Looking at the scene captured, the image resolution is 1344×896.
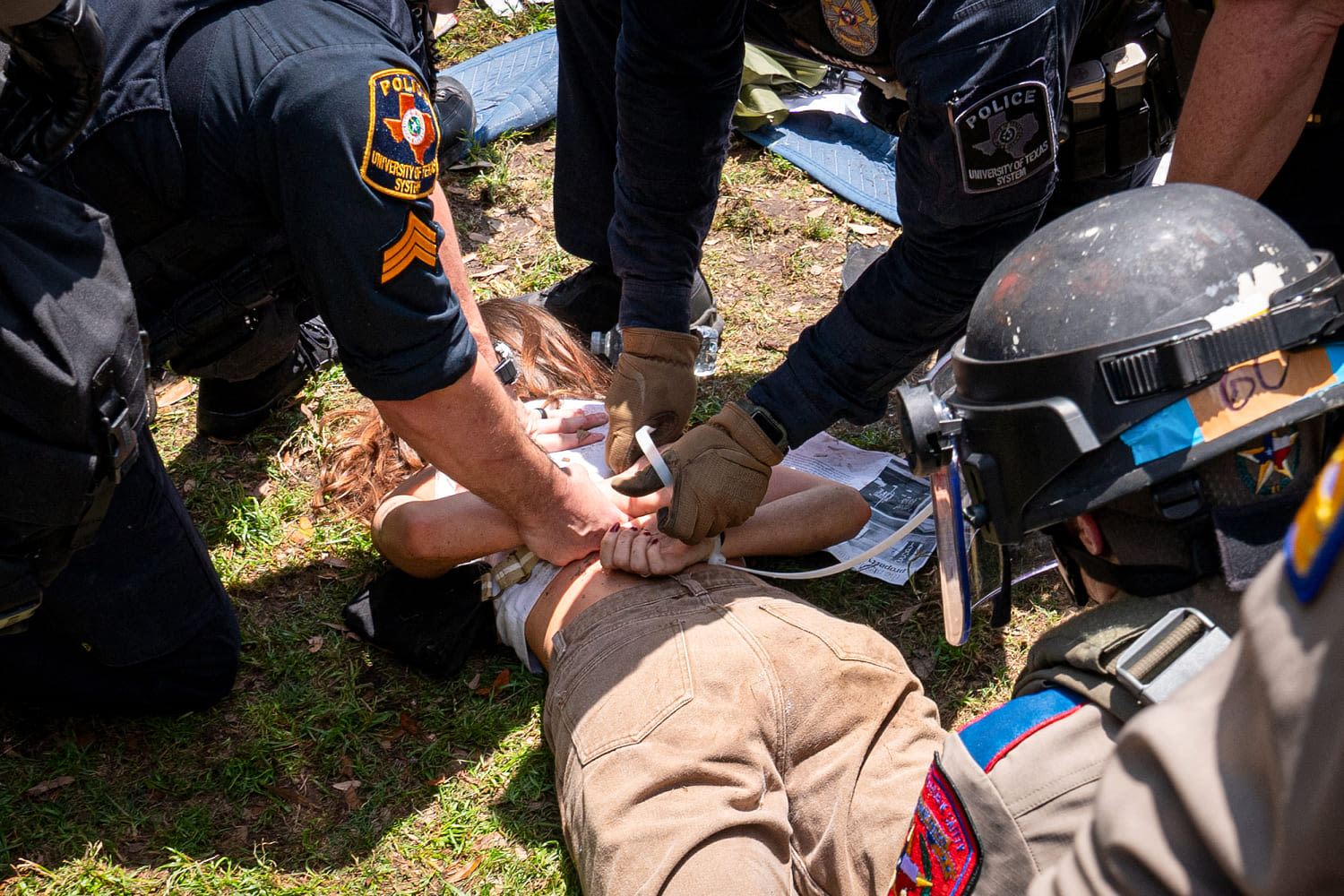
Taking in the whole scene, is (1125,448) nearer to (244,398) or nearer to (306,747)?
(306,747)

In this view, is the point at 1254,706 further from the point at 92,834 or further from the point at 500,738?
the point at 92,834

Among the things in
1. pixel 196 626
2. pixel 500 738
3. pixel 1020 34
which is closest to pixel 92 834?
pixel 196 626

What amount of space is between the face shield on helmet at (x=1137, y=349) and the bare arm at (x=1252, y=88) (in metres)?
0.91

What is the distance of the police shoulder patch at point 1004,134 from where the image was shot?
7.19 feet

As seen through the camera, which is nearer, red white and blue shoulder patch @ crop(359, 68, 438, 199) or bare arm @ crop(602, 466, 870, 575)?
red white and blue shoulder patch @ crop(359, 68, 438, 199)

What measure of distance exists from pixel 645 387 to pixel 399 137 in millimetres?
1003

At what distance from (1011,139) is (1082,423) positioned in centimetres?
115

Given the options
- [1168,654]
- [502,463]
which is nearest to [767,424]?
[502,463]

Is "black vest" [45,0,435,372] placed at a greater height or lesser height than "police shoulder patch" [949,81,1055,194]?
lesser

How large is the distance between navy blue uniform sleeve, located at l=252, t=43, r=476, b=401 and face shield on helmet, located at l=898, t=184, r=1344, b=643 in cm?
128

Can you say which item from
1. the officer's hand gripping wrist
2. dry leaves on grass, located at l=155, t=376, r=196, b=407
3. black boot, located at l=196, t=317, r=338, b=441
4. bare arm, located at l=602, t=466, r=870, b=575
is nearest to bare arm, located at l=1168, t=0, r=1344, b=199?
bare arm, located at l=602, t=466, r=870, b=575

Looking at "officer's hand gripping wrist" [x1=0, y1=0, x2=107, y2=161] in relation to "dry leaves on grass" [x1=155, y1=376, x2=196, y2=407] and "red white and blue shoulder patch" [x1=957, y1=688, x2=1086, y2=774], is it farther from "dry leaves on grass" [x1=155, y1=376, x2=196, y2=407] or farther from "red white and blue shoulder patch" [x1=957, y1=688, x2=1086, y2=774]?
"red white and blue shoulder patch" [x1=957, y1=688, x2=1086, y2=774]

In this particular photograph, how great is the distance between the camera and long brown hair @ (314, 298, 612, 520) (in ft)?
10.4

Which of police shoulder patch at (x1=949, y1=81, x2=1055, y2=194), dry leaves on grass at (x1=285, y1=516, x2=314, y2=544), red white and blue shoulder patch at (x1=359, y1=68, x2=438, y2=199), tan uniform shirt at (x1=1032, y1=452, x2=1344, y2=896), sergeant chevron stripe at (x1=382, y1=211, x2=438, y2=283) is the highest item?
tan uniform shirt at (x1=1032, y1=452, x2=1344, y2=896)
